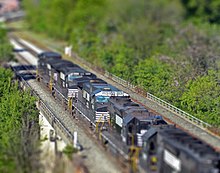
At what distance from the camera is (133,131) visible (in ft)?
110

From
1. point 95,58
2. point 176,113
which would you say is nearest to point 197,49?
point 95,58

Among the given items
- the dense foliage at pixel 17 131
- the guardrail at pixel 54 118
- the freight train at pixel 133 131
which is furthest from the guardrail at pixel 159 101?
the dense foliage at pixel 17 131

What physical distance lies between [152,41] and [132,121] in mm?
54859

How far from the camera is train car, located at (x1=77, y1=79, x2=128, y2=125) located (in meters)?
39.7

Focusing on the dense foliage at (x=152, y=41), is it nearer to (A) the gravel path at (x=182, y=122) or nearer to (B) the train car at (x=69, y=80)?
(A) the gravel path at (x=182, y=122)

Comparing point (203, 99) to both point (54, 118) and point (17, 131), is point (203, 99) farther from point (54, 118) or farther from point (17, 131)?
point (17, 131)

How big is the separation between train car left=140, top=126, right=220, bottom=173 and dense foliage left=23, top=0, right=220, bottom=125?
1160cm

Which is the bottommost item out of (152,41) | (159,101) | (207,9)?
(159,101)

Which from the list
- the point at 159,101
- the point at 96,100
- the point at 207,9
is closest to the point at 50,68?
the point at 159,101

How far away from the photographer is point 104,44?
87.9 m

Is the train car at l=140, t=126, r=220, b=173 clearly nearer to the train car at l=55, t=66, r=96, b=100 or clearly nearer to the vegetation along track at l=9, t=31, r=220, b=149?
the vegetation along track at l=9, t=31, r=220, b=149

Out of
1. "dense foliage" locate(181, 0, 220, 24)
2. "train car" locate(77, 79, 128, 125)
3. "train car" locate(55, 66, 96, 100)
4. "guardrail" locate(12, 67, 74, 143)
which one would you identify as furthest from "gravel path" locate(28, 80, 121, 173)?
"dense foliage" locate(181, 0, 220, 24)

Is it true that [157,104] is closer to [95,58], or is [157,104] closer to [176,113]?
[176,113]

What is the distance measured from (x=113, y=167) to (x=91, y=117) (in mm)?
9530
